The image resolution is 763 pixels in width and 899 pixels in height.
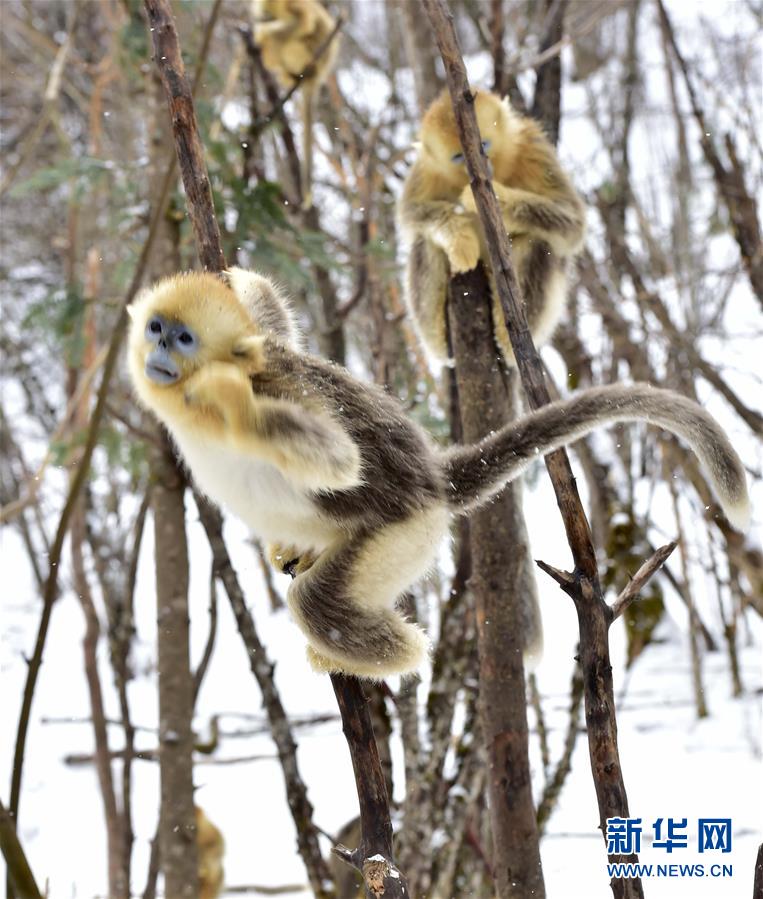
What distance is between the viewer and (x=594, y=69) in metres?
10.5

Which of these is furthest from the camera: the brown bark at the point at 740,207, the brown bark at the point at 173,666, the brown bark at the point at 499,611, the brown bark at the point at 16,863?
the brown bark at the point at 740,207

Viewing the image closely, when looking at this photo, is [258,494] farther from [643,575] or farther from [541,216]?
[541,216]

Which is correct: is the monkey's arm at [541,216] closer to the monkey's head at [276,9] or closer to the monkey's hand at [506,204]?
the monkey's hand at [506,204]

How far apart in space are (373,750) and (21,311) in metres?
9.18

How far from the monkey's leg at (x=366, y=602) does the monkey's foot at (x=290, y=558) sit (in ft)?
0.35

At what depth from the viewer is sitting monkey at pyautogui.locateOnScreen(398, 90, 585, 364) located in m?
3.34

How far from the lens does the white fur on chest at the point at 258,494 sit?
1.80 metres

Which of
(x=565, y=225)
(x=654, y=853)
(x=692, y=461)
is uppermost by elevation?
(x=565, y=225)

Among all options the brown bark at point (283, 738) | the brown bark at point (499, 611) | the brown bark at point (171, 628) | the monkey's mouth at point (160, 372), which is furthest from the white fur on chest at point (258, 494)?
the brown bark at point (171, 628)

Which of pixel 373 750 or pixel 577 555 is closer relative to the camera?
pixel 373 750

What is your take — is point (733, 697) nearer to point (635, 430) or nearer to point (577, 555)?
point (635, 430)

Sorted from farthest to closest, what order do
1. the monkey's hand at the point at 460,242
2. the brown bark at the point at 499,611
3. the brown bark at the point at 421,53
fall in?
the brown bark at the point at 421,53 → the monkey's hand at the point at 460,242 → the brown bark at the point at 499,611

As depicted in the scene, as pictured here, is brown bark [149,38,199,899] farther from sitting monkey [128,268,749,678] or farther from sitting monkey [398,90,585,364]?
sitting monkey [128,268,749,678]

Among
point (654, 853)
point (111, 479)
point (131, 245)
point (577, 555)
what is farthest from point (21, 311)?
point (577, 555)
